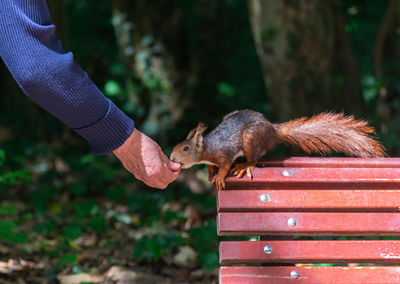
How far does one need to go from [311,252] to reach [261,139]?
2.30 ft

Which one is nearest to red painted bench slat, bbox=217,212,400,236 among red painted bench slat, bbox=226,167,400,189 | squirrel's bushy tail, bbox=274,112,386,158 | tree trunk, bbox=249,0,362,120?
red painted bench slat, bbox=226,167,400,189

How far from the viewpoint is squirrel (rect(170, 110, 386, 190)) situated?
8.67 ft

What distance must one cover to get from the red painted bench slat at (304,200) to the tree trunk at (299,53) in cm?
292

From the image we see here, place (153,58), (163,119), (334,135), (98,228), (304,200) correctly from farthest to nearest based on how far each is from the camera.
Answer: (153,58) < (163,119) < (98,228) < (334,135) < (304,200)

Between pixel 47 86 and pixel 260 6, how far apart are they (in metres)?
3.80

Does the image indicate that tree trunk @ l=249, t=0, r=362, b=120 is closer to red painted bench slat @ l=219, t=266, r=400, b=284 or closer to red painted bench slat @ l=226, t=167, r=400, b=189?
red painted bench slat @ l=226, t=167, r=400, b=189

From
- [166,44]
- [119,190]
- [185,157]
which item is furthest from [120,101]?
[185,157]

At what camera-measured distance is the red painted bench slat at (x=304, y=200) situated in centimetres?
228

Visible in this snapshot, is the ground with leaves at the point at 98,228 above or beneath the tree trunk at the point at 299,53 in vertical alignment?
beneath

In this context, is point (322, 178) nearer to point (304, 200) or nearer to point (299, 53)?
point (304, 200)

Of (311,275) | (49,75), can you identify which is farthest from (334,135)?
(49,75)

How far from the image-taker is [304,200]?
230 centimetres

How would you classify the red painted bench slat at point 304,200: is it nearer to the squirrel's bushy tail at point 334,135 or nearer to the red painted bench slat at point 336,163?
the red painted bench slat at point 336,163

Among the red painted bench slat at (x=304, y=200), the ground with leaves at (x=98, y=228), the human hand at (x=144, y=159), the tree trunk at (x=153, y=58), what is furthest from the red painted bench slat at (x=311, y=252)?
the tree trunk at (x=153, y=58)
